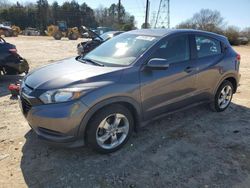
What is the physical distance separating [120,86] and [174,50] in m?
1.31

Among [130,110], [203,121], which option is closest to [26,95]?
[130,110]

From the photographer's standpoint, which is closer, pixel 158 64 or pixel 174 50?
pixel 158 64

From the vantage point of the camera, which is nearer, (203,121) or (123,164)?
(123,164)

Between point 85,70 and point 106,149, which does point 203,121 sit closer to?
point 106,149

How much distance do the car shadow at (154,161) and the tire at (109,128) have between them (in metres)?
0.14

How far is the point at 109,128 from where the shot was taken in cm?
376

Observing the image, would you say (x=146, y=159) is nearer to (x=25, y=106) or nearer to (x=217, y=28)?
(x=25, y=106)

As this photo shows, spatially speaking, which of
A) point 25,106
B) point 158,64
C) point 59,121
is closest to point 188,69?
point 158,64

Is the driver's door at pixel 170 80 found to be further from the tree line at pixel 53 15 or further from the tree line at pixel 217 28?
the tree line at pixel 53 15

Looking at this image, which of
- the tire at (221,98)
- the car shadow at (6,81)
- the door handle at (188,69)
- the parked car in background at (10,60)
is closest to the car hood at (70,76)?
the door handle at (188,69)

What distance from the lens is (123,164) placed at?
141 inches

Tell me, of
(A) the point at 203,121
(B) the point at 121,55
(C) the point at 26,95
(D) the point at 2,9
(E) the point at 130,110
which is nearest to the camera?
(C) the point at 26,95

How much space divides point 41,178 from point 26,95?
108cm

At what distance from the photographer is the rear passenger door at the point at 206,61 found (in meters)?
4.76
